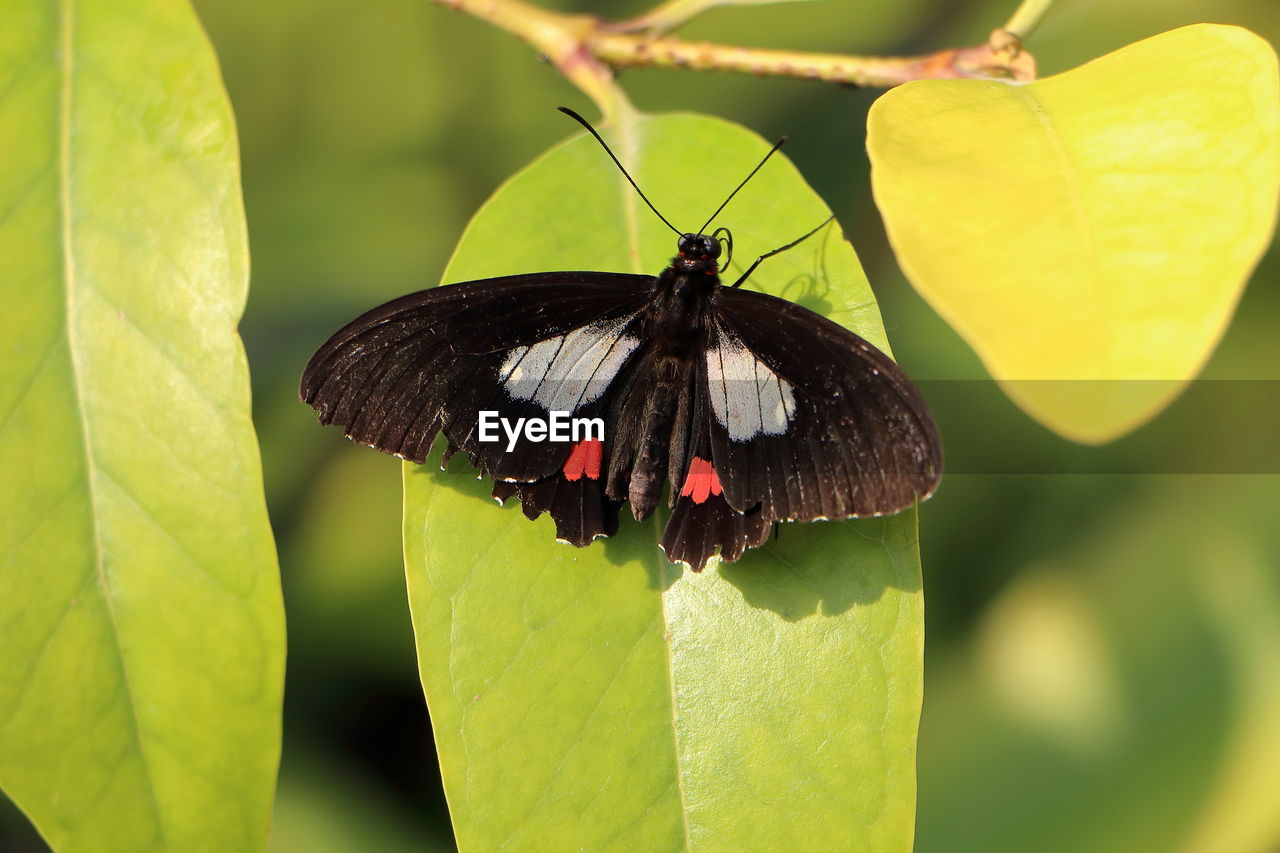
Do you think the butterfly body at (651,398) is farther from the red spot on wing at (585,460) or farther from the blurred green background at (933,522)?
the blurred green background at (933,522)

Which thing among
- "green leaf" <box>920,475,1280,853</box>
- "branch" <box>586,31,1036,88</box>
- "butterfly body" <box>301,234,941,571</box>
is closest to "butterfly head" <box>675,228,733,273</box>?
"butterfly body" <box>301,234,941,571</box>

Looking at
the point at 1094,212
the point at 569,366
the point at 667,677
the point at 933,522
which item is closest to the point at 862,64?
the point at 1094,212

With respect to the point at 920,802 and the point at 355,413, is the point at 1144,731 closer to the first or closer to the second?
the point at 920,802

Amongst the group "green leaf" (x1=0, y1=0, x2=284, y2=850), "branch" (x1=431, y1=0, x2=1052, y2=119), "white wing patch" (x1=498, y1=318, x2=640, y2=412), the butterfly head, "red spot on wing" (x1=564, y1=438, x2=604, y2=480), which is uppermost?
"branch" (x1=431, y1=0, x2=1052, y2=119)

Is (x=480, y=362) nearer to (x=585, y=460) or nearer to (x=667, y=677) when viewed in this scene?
(x=585, y=460)

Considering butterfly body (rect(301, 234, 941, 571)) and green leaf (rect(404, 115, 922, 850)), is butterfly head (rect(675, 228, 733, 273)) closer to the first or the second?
butterfly body (rect(301, 234, 941, 571))

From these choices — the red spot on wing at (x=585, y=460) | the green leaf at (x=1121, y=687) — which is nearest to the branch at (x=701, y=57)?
the red spot on wing at (x=585, y=460)

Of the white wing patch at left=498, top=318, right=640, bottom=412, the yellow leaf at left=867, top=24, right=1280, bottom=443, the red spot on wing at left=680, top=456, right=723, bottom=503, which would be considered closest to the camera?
the yellow leaf at left=867, top=24, right=1280, bottom=443
